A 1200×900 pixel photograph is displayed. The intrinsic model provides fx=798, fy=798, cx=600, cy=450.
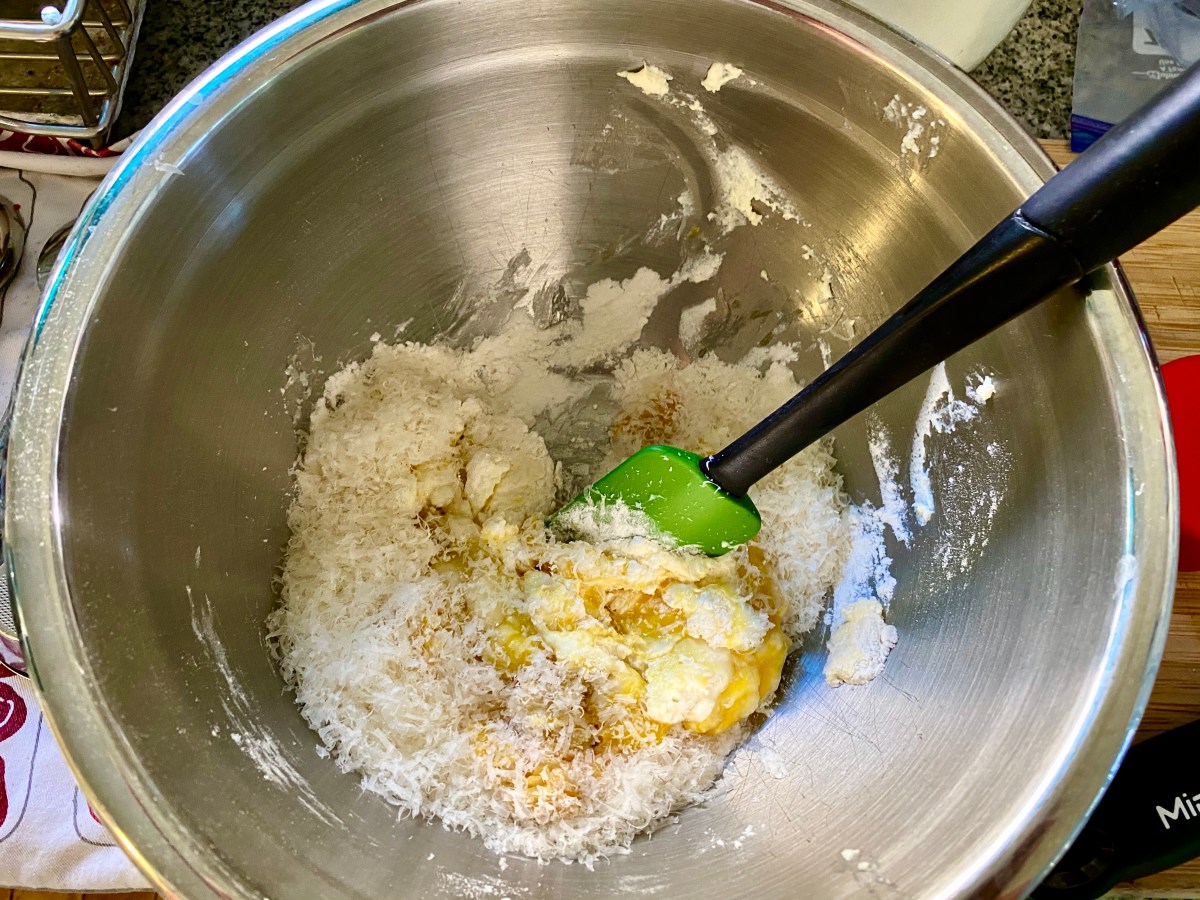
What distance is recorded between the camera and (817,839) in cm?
86

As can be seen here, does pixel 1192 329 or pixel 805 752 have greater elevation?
pixel 1192 329

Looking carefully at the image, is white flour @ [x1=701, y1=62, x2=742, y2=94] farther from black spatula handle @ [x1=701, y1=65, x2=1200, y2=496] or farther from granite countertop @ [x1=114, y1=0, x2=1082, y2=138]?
granite countertop @ [x1=114, y1=0, x2=1082, y2=138]

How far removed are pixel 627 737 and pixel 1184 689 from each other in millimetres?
718

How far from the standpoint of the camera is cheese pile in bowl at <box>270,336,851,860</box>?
933mm

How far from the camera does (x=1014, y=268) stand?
685 mm

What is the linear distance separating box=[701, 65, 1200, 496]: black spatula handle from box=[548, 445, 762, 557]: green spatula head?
168 mm

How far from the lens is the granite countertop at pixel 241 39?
1208mm

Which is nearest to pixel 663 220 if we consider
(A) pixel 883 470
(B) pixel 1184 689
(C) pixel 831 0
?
(C) pixel 831 0

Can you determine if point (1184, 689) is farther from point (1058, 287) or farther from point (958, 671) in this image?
point (1058, 287)

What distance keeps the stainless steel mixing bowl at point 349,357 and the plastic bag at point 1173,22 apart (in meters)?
0.66

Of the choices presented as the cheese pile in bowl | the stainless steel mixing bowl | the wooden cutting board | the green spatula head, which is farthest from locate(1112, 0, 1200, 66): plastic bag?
the green spatula head

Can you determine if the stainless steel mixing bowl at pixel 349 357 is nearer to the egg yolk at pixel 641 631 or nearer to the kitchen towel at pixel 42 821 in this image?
the egg yolk at pixel 641 631

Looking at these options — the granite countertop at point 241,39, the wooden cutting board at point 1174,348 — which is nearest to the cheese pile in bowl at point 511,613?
the wooden cutting board at point 1174,348

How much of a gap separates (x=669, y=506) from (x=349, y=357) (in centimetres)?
49
